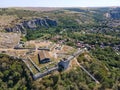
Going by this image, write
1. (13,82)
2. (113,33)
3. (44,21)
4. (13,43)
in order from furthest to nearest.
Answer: (44,21), (113,33), (13,43), (13,82)

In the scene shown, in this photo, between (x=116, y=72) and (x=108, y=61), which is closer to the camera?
(x=116, y=72)

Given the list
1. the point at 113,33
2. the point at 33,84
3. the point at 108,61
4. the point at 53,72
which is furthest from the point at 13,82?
the point at 113,33

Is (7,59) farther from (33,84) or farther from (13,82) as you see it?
(33,84)

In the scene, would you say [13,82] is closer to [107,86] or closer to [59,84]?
[59,84]

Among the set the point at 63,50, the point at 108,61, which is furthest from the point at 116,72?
the point at 63,50

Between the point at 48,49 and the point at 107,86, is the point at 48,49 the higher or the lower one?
the higher one

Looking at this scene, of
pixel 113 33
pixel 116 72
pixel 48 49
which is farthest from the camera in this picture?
pixel 113 33
